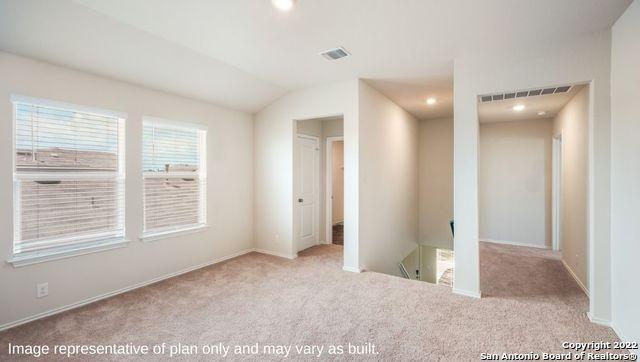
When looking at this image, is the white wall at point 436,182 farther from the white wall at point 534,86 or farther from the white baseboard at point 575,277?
the white wall at point 534,86

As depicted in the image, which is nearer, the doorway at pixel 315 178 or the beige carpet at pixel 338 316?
the beige carpet at pixel 338 316

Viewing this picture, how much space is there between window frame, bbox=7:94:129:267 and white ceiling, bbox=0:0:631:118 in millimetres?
439

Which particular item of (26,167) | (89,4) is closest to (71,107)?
(26,167)

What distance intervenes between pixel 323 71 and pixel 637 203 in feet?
10.7

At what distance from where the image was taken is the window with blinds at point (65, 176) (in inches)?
107

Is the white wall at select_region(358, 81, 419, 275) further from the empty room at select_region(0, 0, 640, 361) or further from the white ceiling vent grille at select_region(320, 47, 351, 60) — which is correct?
the white ceiling vent grille at select_region(320, 47, 351, 60)

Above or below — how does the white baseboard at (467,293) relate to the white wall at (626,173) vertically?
below

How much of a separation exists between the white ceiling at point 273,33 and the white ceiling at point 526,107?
4.35 ft

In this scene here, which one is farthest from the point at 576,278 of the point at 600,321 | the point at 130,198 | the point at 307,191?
the point at 130,198

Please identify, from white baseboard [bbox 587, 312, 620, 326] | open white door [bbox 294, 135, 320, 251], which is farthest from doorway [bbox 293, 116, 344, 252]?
white baseboard [bbox 587, 312, 620, 326]

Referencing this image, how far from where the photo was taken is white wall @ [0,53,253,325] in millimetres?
2588

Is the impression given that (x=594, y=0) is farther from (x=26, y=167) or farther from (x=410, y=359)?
(x=26, y=167)

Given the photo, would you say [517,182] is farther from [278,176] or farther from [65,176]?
[65,176]

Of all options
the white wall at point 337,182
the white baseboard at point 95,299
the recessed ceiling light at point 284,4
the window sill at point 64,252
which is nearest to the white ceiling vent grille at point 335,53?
the recessed ceiling light at point 284,4
